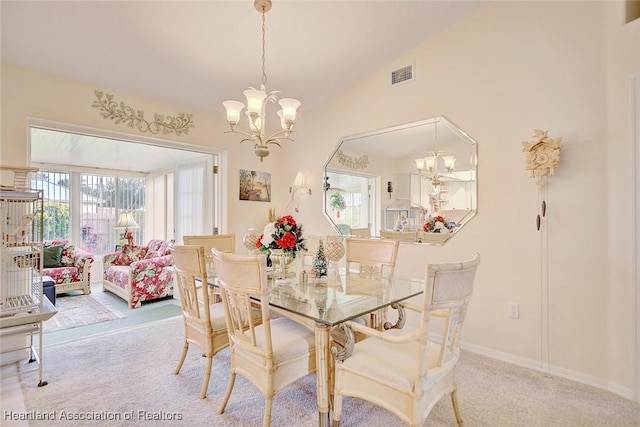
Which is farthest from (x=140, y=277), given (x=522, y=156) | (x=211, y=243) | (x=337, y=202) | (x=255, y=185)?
(x=522, y=156)

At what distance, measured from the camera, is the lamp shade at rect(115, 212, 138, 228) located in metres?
6.14

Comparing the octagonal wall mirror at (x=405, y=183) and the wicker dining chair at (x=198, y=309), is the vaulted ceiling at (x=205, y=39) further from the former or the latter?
the wicker dining chair at (x=198, y=309)

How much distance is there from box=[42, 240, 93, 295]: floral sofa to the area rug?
0.20 m

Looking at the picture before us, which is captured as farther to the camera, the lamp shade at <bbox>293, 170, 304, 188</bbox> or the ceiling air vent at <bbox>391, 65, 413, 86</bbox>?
the lamp shade at <bbox>293, 170, 304, 188</bbox>

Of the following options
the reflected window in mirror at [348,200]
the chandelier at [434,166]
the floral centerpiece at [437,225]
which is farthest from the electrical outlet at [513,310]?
the reflected window in mirror at [348,200]

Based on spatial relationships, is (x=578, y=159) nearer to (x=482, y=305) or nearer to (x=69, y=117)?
(x=482, y=305)

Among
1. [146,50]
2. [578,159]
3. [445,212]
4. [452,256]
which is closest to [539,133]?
[578,159]

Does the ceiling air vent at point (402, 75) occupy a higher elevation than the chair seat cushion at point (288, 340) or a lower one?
higher

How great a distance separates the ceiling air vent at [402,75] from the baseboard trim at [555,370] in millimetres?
2746

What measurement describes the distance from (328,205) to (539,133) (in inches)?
95.6

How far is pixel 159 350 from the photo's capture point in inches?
110

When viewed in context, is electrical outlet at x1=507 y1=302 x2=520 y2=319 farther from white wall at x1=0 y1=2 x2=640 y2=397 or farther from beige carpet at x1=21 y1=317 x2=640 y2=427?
beige carpet at x1=21 y1=317 x2=640 y2=427

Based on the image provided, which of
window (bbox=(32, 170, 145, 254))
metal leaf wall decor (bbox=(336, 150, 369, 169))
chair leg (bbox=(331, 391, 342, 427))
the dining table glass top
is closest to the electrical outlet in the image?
the dining table glass top

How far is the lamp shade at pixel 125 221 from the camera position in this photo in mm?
6145
